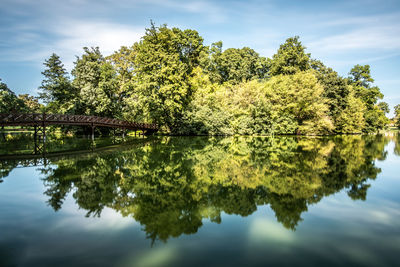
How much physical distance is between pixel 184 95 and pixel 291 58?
3234 centimetres

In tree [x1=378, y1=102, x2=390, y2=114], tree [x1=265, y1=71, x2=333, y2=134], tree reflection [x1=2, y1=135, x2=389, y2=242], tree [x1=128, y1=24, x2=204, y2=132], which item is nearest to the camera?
tree reflection [x1=2, y1=135, x2=389, y2=242]

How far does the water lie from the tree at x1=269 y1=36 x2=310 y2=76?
153 feet

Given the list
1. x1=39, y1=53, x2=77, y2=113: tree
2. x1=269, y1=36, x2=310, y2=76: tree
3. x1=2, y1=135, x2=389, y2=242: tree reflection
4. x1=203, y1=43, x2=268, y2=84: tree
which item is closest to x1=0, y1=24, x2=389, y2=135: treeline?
x1=39, y1=53, x2=77, y2=113: tree

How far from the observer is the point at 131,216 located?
503cm

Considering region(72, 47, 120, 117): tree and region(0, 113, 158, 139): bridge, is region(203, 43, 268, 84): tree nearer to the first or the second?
region(72, 47, 120, 117): tree

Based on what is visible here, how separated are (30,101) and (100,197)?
9852 cm

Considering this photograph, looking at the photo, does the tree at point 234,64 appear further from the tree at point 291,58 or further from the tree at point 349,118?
the tree at point 349,118

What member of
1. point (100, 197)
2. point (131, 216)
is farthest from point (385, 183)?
point (100, 197)

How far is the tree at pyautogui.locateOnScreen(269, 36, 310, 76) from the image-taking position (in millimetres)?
49969

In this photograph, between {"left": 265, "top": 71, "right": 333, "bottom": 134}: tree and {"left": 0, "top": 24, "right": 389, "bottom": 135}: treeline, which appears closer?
{"left": 0, "top": 24, "right": 389, "bottom": 135}: treeline

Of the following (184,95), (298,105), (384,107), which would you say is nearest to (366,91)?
(384,107)

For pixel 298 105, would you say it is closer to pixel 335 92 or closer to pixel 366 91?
pixel 335 92

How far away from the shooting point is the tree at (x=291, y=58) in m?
50.0

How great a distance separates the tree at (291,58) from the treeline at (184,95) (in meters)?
8.82
